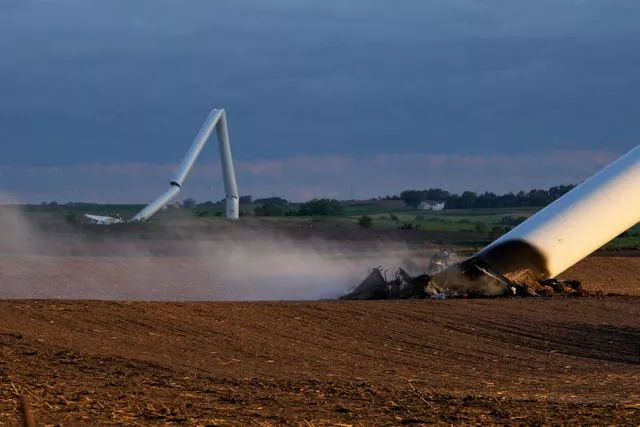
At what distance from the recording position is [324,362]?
778 inches

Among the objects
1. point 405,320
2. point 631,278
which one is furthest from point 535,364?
point 631,278

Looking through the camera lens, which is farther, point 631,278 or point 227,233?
point 227,233

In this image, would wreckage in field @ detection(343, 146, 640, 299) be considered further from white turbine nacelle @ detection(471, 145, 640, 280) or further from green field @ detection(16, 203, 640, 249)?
green field @ detection(16, 203, 640, 249)

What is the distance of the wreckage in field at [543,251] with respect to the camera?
3259cm

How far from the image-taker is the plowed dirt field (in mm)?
13727

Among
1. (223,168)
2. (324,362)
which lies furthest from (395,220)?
(324,362)

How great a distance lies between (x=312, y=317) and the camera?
25453 millimetres

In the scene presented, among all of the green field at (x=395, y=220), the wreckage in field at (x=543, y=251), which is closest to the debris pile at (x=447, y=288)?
the wreckage in field at (x=543, y=251)

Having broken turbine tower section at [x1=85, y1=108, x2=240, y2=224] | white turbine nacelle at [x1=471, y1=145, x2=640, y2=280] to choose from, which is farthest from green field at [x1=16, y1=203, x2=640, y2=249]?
white turbine nacelle at [x1=471, y1=145, x2=640, y2=280]

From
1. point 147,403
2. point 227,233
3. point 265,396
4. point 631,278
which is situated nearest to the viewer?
point 147,403

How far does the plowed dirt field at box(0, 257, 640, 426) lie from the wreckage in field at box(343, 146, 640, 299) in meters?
2.13

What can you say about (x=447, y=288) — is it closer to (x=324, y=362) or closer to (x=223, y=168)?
(x=324, y=362)

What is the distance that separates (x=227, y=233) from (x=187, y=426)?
177 feet

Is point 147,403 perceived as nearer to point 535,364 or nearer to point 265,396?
point 265,396
